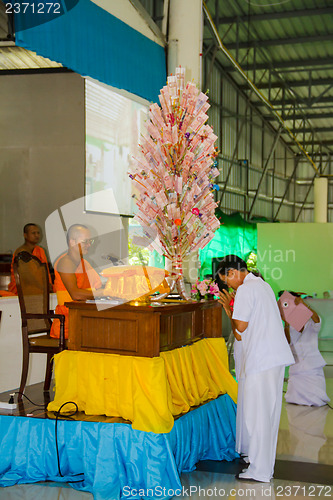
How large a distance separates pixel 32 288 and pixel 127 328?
1423mm

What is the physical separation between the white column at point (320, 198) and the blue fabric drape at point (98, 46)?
33.5 ft

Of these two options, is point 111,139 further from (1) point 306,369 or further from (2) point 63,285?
(2) point 63,285

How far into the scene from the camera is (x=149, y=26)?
285 inches

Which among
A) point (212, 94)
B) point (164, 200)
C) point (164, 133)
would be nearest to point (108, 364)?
point (164, 200)

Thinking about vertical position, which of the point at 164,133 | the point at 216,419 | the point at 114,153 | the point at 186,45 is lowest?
the point at 216,419

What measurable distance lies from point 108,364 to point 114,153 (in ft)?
16.1

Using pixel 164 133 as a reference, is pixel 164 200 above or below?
below

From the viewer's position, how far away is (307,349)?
5961 mm

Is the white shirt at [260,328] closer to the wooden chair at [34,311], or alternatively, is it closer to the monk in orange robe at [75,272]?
the monk in orange robe at [75,272]

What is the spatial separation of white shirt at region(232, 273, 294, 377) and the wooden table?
0.42 meters

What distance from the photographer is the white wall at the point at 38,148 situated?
9.20 meters

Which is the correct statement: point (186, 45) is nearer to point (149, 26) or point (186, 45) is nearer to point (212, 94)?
point (149, 26)

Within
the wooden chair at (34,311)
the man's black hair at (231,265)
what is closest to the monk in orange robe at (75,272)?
the wooden chair at (34,311)

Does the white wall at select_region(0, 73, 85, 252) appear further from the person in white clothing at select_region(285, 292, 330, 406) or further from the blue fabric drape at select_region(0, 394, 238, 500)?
the blue fabric drape at select_region(0, 394, 238, 500)
